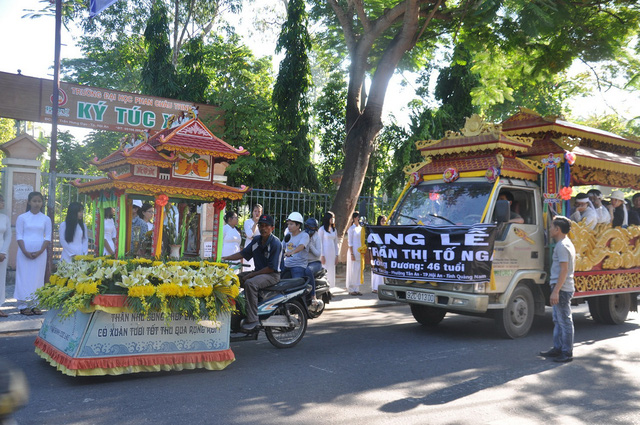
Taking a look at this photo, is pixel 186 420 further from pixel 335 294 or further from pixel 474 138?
pixel 335 294

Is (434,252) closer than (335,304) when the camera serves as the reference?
Yes

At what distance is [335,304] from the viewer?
1156 cm

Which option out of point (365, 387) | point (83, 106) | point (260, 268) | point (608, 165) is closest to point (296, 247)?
point (260, 268)

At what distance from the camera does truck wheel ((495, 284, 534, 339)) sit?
8.18m

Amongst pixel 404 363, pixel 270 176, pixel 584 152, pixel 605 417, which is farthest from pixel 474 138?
pixel 270 176

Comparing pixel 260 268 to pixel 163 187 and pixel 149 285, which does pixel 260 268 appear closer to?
pixel 163 187

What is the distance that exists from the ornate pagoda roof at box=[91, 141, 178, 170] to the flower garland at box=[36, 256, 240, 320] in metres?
1.20

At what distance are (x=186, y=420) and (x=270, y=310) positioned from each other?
2611 mm

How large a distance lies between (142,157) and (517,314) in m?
5.79

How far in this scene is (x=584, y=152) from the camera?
9.26 m

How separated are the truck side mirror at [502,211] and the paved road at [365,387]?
5.86 ft

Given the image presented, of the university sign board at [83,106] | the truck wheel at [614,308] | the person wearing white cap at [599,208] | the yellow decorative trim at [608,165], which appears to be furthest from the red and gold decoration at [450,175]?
the university sign board at [83,106]

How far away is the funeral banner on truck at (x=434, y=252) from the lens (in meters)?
7.66

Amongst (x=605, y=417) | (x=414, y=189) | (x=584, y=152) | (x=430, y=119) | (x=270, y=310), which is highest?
(x=430, y=119)
